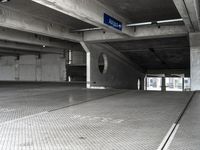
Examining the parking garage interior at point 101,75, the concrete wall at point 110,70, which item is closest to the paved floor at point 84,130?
the parking garage interior at point 101,75

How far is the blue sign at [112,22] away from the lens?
10.2 meters

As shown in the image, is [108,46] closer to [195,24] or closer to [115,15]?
[115,15]

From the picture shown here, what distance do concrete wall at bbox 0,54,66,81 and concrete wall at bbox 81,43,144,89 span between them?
7.26 metres

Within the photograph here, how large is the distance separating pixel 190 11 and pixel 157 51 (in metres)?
11.0

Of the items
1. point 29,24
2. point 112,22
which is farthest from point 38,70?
point 112,22

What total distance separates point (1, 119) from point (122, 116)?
260 centimetres

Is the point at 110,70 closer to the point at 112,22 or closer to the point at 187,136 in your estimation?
the point at 112,22

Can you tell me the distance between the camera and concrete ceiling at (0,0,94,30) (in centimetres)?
948

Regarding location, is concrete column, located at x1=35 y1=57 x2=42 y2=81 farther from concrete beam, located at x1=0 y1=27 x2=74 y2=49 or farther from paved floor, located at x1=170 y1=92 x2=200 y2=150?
paved floor, located at x1=170 y1=92 x2=200 y2=150

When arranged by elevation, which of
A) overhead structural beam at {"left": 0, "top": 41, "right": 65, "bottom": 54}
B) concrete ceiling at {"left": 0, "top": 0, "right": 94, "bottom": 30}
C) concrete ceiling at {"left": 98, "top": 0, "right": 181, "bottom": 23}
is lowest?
overhead structural beam at {"left": 0, "top": 41, "right": 65, "bottom": 54}

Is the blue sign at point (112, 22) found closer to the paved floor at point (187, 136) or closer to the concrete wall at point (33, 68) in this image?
the paved floor at point (187, 136)

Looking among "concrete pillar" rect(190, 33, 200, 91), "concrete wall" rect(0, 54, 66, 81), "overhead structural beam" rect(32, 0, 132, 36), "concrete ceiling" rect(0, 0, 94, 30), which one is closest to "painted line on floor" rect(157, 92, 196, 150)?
"overhead structural beam" rect(32, 0, 132, 36)

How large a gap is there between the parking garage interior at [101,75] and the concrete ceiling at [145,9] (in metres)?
0.04

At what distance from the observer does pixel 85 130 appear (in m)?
4.24
